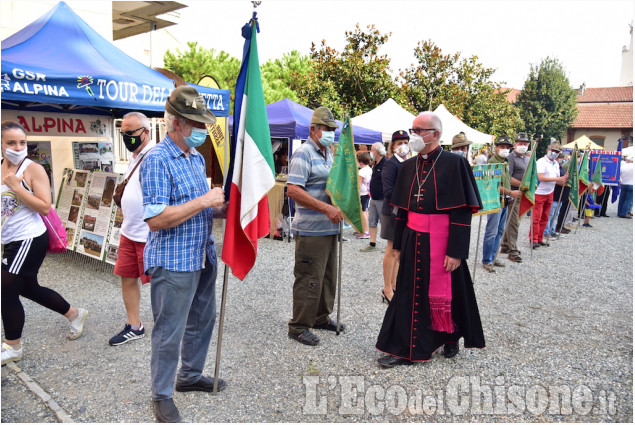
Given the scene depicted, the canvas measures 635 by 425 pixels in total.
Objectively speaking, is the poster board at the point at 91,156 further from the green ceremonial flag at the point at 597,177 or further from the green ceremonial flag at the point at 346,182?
the green ceremonial flag at the point at 597,177

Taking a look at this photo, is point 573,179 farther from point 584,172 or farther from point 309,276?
point 309,276

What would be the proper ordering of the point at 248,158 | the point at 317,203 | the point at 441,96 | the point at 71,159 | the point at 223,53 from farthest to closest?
A: the point at 223,53 → the point at 441,96 → the point at 71,159 → the point at 317,203 → the point at 248,158

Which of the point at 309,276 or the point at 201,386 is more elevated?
the point at 309,276

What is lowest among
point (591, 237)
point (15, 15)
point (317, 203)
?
point (591, 237)

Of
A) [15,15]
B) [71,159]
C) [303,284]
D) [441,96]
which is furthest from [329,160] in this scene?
[441,96]

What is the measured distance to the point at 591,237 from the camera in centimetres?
1045

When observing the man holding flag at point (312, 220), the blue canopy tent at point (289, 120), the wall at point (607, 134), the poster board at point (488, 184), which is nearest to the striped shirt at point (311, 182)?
the man holding flag at point (312, 220)

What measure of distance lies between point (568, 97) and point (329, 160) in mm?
43187

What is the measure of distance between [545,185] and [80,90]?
7.81 meters

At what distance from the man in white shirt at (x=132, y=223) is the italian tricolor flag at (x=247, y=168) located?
1.21 m

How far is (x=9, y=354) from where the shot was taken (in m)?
3.51

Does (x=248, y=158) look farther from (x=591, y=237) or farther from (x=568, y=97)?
(x=568, y=97)

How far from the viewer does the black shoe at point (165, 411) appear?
2.73 metres

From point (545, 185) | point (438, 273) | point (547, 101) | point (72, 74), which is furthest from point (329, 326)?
point (547, 101)
